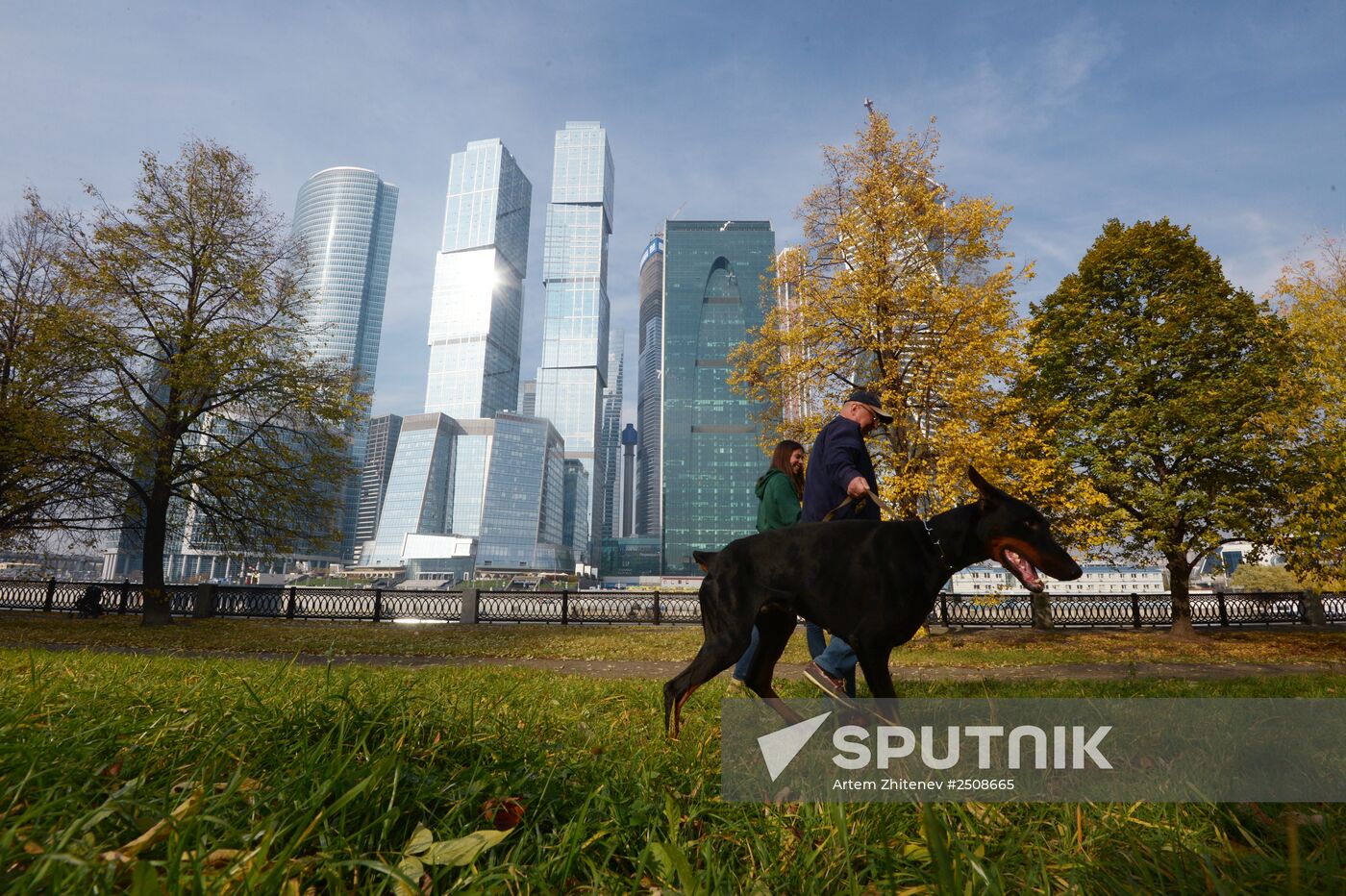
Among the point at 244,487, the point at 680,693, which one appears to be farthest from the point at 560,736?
the point at 244,487

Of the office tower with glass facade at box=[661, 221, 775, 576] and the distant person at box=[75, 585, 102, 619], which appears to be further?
the office tower with glass facade at box=[661, 221, 775, 576]

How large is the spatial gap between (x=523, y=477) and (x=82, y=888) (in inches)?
7389

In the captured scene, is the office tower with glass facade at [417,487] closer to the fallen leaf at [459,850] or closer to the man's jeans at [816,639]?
the man's jeans at [816,639]

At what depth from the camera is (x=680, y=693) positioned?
3.28 metres

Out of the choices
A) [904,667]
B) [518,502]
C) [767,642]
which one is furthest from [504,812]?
[518,502]

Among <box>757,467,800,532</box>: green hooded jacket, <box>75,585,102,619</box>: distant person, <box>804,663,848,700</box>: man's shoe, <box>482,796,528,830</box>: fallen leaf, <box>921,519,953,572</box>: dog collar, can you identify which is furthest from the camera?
<box>75,585,102,619</box>: distant person

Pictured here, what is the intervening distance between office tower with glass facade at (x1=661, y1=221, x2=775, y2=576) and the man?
567 feet

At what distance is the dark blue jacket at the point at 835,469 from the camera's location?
4.39 metres

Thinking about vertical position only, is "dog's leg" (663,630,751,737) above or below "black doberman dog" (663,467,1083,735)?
below

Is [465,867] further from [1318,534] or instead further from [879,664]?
[1318,534]

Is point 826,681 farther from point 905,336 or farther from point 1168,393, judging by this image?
point 1168,393

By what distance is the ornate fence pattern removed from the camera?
2222cm

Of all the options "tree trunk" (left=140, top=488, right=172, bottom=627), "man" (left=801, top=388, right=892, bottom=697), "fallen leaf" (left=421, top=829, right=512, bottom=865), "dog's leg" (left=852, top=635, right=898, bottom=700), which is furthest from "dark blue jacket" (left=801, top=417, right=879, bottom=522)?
"tree trunk" (left=140, top=488, right=172, bottom=627)

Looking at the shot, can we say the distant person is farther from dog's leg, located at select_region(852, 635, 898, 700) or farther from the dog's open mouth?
the dog's open mouth
